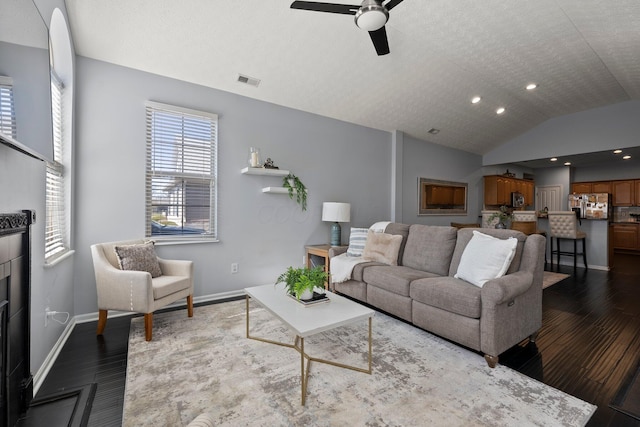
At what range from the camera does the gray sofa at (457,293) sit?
215cm

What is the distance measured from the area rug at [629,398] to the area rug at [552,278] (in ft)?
→ 9.22

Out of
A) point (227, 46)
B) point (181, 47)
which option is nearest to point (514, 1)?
point (227, 46)

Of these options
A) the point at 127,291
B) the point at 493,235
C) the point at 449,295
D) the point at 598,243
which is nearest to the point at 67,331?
the point at 127,291

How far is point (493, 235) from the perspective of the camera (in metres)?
2.73

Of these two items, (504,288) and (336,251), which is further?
(336,251)

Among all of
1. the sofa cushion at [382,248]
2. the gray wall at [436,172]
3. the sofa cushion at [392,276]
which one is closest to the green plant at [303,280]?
the sofa cushion at [392,276]

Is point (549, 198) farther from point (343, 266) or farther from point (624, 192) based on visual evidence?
point (343, 266)

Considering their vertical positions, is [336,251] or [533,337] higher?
[336,251]

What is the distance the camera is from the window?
11.0 feet

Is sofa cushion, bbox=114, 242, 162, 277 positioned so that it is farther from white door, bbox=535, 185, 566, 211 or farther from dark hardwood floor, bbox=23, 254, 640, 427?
white door, bbox=535, 185, 566, 211

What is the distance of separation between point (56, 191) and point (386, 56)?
3.81 m

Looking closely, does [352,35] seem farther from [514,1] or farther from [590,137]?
[590,137]

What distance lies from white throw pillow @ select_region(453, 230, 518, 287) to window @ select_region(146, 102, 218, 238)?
2921mm

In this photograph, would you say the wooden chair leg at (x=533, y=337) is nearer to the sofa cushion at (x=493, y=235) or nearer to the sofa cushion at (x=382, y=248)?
the sofa cushion at (x=493, y=235)
